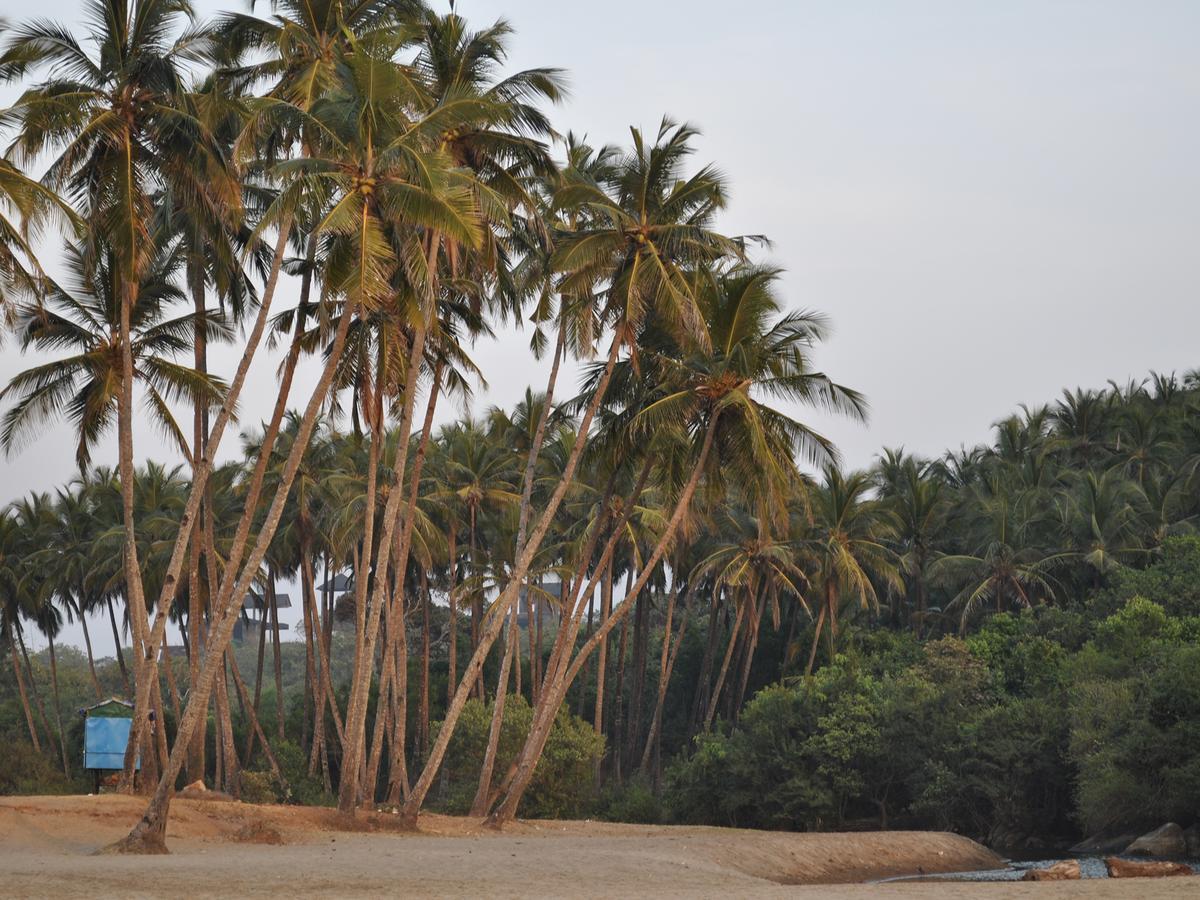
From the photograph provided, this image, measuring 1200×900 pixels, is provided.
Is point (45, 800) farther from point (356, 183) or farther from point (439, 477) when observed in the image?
point (439, 477)

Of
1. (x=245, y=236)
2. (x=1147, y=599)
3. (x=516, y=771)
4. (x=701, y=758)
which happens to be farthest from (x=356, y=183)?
(x=1147, y=599)

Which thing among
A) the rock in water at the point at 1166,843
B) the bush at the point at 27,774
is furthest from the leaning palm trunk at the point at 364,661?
the bush at the point at 27,774

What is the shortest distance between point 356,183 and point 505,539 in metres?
22.9

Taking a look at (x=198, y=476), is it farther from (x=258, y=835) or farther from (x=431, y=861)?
(x=431, y=861)

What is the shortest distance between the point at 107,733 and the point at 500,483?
16.5 m

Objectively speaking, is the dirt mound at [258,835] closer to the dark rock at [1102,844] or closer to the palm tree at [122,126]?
the palm tree at [122,126]

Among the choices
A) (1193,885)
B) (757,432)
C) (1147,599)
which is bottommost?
(1193,885)

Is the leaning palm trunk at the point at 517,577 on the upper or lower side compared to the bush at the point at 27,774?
upper

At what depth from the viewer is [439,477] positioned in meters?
41.2

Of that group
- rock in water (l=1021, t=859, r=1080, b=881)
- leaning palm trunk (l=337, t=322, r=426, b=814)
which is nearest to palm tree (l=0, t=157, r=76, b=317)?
leaning palm trunk (l=337, t=322, r=426, b=814)

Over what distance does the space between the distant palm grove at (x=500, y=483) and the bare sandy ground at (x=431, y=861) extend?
1252 millimetres

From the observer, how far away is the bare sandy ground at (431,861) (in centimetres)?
1357

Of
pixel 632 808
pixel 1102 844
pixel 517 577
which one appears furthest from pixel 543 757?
pixel 1102 844

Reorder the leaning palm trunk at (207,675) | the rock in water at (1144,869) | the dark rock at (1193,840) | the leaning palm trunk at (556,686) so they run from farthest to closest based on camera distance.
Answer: the dark rock at (1193,840), the leaning palm trunk at (556,686), the rock in water at (1144,869), the leaning palm trunk at (207,675)
